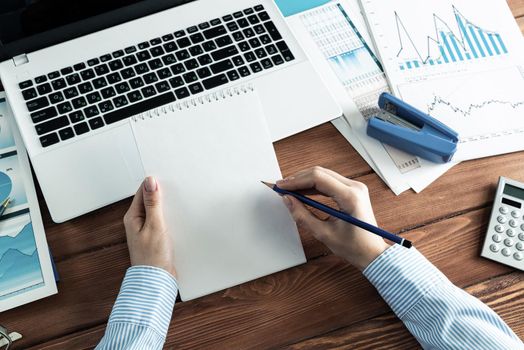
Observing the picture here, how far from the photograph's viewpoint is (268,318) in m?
0.73

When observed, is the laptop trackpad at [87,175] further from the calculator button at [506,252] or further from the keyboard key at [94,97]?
the calculator button at [506,252]

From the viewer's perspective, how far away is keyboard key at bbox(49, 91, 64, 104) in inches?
31.3

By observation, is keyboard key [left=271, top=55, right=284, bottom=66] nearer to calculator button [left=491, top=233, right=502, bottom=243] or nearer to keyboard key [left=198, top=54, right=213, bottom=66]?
keyboard key [left=198, top=54, right=213, bottom=66]

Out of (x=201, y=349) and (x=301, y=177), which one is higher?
(x=301, y=177)

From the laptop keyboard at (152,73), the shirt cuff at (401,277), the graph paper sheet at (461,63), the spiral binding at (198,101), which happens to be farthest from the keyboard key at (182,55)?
the shirt cuff at (401,277)

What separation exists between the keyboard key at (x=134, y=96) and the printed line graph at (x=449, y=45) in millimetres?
419

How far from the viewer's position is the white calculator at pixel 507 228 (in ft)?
2.47

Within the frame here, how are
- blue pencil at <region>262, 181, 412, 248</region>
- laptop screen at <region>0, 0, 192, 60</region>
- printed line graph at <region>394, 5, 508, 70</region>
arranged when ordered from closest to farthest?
1. blue pencil at <region>262, 181, 412, 248</region>
2. laptop screen at <region>0, 0, 192, 60</region>
3. printed line graph at <region>394, 5, 508, 70</region>

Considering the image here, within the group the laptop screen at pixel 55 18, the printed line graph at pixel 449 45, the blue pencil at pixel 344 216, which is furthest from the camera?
the printed line graph at pixel 449 45

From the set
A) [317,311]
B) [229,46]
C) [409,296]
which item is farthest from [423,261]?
[229,46]

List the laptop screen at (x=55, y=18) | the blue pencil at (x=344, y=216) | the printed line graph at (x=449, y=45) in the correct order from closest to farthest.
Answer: the blue pencil at (x=344, y=216) → the laptop screen at (x=55, y=18) → the printed line graph at (x=449, y=45)

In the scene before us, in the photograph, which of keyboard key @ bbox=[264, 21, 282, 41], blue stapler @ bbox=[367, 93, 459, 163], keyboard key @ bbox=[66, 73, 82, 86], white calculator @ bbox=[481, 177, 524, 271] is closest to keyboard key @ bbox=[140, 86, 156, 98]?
keyboard key @ bbox=[66, 73, 82, 86]

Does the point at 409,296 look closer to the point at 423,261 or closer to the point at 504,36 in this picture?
the point at 423,261

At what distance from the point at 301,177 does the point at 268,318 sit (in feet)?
0.65
